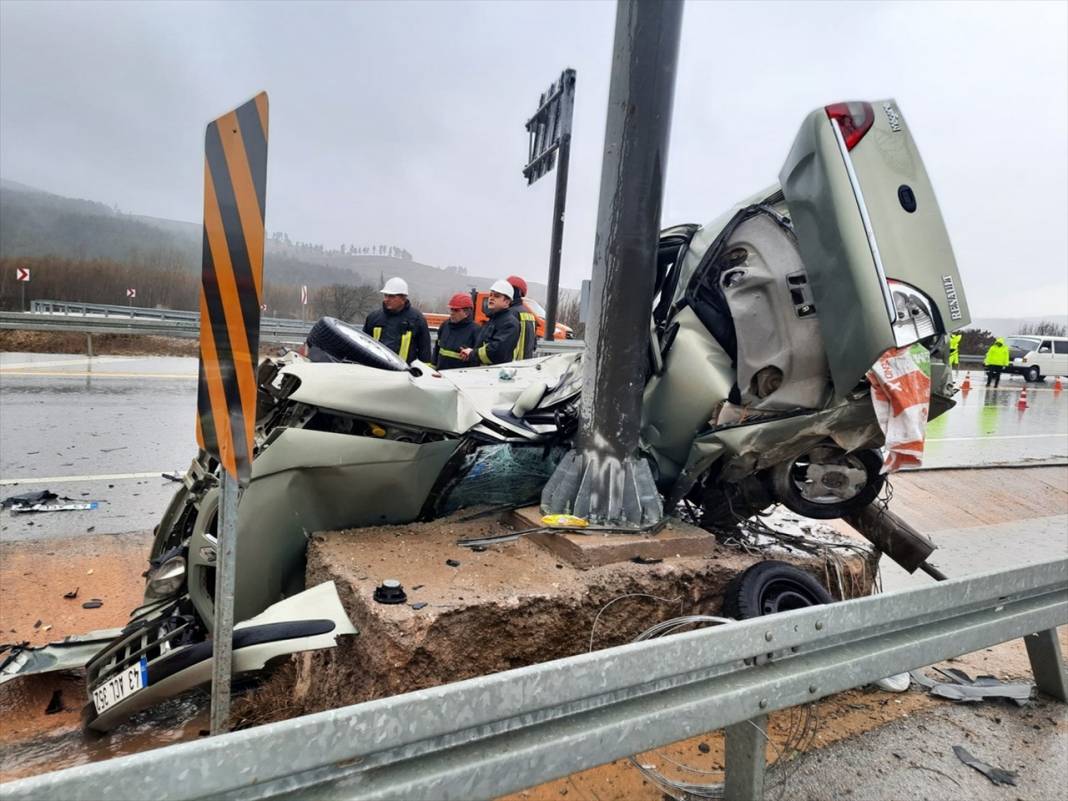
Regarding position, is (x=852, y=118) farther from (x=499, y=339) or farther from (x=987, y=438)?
(x=987, y=438)

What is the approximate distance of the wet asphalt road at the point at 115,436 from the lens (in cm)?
508

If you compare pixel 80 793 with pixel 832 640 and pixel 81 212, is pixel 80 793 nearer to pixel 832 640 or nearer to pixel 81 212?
pixel 832 640

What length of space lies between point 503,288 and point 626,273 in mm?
4170

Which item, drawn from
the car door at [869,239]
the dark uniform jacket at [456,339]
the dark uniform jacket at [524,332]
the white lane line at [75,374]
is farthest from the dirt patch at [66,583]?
the white lane line at [75,374]

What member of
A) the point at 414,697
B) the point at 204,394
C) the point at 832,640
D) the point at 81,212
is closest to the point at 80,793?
the point at 414,697

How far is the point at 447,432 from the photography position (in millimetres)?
2783

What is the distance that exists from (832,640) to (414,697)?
1.23 m

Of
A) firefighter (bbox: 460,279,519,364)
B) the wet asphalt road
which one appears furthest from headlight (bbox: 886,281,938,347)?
the wet asphalt road

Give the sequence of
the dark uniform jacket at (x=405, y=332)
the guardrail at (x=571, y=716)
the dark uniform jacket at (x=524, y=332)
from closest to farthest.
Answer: the guardrail at (x=571, y=716) < the dark uniform jacket at (x=405, y=332) < the dark uniform jacket at (x=524, y=332)

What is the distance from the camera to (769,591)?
8.97ft

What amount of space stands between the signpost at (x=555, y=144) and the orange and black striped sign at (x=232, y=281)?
28.1 feet

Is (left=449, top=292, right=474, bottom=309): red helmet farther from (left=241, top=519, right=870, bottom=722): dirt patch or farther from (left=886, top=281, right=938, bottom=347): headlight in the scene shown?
(left=886, top=281, right=938, bottom=347): headlight

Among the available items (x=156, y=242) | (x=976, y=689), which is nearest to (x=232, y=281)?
(x=976, y=689)

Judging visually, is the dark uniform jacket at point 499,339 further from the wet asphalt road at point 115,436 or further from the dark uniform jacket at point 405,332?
the wet asphalt road at point 115,436
